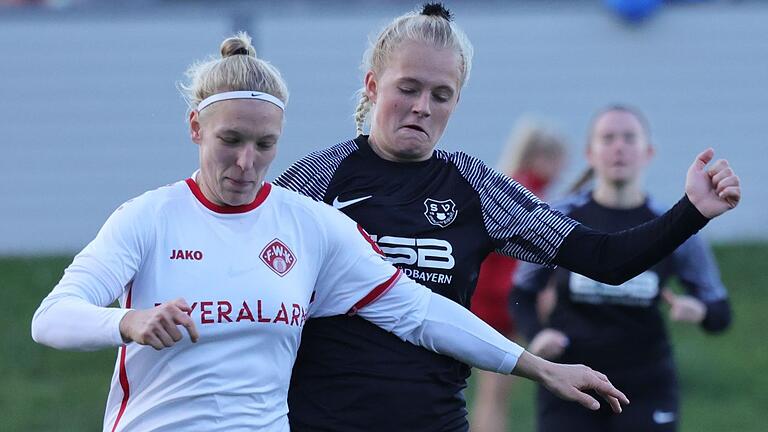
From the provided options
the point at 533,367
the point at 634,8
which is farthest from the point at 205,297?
the point at 634,8

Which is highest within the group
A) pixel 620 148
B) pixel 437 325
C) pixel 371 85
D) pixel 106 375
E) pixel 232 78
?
pixel 620 148

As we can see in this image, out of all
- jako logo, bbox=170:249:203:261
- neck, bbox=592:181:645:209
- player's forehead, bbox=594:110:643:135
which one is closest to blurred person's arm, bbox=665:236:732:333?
neck, bbox=592:181:645:209

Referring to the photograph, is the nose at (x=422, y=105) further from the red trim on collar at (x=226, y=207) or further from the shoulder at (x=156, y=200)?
the shoulder at (x=156, y=200)

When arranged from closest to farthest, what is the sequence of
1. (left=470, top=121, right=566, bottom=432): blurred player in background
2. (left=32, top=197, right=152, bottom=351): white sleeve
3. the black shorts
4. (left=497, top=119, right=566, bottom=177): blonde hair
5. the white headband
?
1. (left=32, top=197, right=152, bottom=351): white sleeve
2. the white headband
3. the black shorts
4. (left=470, top=121, right=566, bottom=432): blurred player in background
5. (left=497, top=119, right=566, bottom=177): blonde hair

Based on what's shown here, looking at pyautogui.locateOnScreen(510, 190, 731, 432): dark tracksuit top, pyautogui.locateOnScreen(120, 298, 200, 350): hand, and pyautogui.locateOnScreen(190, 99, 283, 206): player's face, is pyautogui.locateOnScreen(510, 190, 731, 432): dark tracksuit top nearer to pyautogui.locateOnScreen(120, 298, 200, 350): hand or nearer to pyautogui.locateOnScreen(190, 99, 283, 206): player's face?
pyautogui.locateOnScreen(190, 99, 283, 206): player's face

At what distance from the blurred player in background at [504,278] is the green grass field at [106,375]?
21.0 inches

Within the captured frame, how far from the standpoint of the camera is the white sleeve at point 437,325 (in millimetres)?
3574

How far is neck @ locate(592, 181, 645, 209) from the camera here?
19.2 ft

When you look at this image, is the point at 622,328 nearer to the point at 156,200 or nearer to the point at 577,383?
the point at 577,383

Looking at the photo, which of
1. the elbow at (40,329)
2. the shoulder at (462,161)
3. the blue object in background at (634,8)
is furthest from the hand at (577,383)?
the blue object in background at (634,8)

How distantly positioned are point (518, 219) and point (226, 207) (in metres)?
0.88

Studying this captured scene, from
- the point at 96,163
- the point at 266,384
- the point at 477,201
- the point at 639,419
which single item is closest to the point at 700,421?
the point at 639,419

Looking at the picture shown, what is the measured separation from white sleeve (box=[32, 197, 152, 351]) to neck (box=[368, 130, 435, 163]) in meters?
0.81

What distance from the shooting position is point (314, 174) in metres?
3.75
